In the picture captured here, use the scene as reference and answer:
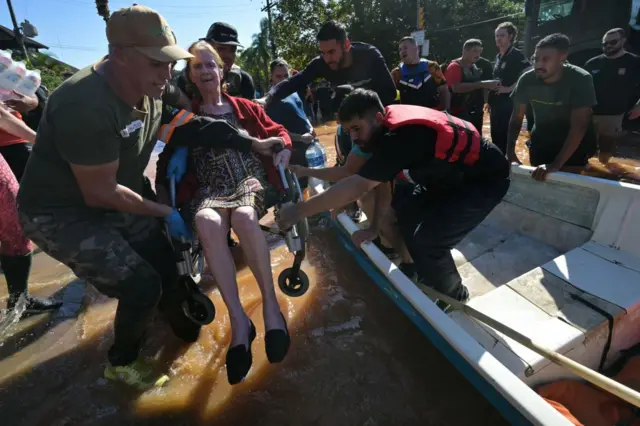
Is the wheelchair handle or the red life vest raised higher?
the red life vest

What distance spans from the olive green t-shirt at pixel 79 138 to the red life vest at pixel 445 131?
136 cm

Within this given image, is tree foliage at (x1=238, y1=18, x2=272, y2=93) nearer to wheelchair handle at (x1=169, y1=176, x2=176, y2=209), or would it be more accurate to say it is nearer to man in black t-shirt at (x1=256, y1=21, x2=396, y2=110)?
man in black t-shirt at (x1=256, y1=21, x2=396, y2=110)

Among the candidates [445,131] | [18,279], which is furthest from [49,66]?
[445,131]

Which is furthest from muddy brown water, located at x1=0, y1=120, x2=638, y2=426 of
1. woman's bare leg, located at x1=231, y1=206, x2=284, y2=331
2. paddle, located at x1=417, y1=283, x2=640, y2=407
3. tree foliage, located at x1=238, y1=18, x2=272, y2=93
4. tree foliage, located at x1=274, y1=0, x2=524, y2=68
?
tree foliage, located at x1=238, y1=18, x2=272, y2=93

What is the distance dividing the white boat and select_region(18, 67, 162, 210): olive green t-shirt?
1.59m

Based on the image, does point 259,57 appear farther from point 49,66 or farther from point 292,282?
point 292,282

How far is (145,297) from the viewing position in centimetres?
199

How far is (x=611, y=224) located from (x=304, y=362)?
2271mm

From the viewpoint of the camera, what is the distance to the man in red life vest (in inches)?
83.1

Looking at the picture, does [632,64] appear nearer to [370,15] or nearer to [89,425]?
[89,425]

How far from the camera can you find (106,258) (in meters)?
1.91

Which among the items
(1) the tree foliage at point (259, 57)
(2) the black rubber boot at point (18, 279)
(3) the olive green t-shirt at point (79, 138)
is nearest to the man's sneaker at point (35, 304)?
(2) the black rubber boot at point (18, 279)

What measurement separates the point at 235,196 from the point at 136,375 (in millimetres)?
1211

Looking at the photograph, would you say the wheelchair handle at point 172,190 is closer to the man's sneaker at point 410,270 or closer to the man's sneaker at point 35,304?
the man's sneaker at point 410,270
